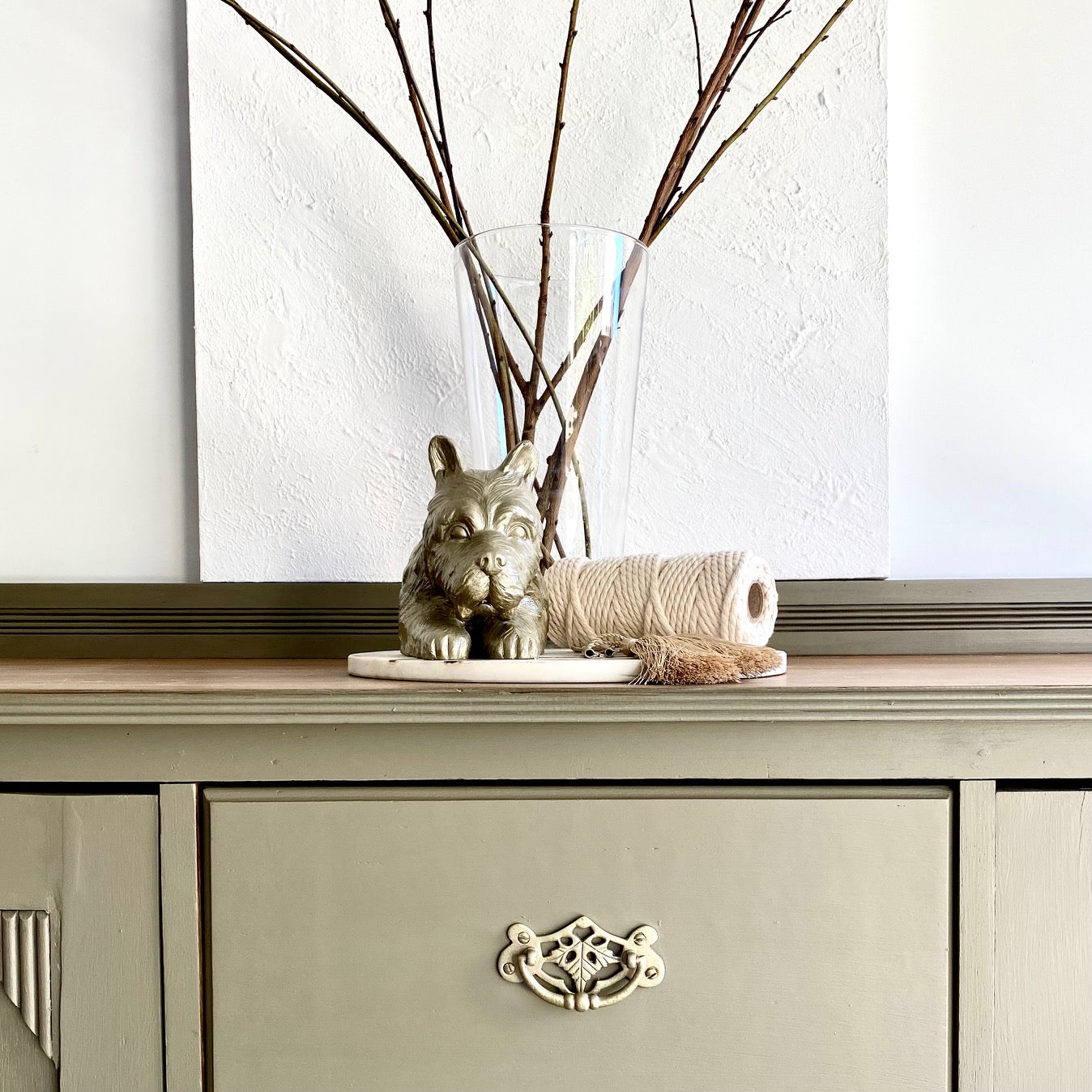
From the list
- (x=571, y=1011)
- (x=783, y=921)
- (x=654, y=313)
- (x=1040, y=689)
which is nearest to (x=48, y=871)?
(x=571, y=1011)

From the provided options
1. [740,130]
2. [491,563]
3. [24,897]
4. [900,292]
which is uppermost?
[740,130]

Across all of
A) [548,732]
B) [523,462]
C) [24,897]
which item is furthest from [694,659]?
[24,897]

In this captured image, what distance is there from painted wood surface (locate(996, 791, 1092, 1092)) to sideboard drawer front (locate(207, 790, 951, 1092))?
4cm

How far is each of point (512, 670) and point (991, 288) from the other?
727 millimetres

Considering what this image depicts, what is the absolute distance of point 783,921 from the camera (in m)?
0.58

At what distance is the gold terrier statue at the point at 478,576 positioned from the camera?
648 millimetres

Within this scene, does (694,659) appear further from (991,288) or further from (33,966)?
(991,288)

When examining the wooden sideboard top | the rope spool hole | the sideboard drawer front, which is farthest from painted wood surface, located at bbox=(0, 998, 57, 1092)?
the rope spool hole

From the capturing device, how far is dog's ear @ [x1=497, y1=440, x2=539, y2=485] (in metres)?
0.71

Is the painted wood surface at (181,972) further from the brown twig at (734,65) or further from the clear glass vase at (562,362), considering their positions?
the brown twig at (734,65)

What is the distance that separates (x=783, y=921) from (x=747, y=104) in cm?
81

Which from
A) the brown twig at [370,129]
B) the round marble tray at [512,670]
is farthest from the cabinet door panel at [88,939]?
the brown twig at [370,129]

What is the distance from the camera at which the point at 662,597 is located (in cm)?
70

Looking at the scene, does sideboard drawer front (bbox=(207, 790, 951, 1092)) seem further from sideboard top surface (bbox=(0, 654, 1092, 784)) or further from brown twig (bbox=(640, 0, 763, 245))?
brown twig (bbox=(640, 0, 763, 245))
